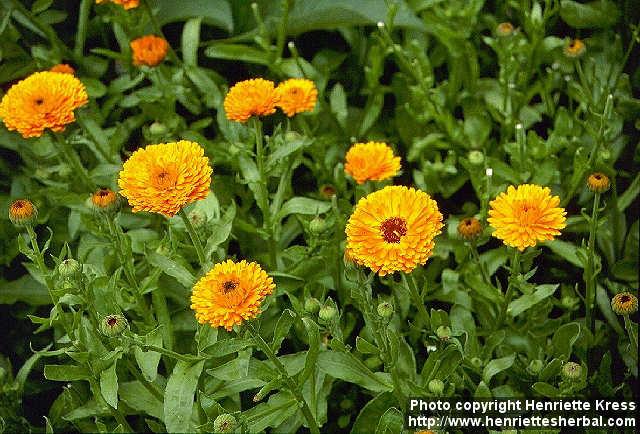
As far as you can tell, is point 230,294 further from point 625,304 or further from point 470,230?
point 625,304

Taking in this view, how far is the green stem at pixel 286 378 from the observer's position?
128 cm

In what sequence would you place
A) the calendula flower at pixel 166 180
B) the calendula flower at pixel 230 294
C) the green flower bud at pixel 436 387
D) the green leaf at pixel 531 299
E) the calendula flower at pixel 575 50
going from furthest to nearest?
the calendula flower at pixel 575 50, the green leaf at pixel 531 299, the green flower bud at pixel 436 387, the calendula flower at pixel 166 180, the calendula flower at pixel 230 294

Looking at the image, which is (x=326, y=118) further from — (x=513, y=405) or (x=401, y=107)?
(x=513, y=405)

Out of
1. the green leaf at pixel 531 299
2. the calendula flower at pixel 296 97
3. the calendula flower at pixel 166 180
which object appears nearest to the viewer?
the calendula flower at pixel 166 180

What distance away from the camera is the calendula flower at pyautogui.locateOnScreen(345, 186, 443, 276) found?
1247 mm

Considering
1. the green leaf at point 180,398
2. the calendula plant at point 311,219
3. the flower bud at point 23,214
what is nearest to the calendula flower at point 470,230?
the calendula plant at point 311,219

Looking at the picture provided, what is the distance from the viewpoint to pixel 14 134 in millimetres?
2105

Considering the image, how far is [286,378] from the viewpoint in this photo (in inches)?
53.9

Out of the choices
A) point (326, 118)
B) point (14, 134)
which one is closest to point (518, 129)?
point (326, 118)

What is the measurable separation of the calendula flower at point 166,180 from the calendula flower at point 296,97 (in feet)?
1.32

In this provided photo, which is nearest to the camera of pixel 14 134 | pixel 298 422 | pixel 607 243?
pixel 298 422

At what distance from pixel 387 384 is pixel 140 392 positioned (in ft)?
1.71


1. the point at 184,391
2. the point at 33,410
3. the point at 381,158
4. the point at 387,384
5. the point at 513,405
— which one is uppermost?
the point at 381,158

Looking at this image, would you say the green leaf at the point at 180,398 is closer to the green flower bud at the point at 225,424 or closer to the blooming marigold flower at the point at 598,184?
the green flower bud at the point at 225,424
